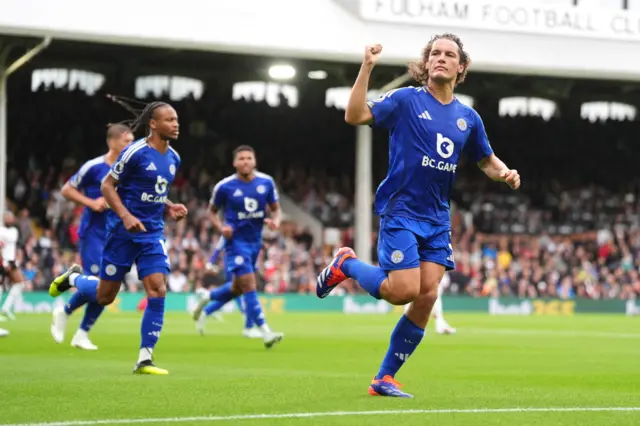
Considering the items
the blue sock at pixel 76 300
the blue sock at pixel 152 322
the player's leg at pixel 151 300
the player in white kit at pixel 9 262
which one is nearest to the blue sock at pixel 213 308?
the player in white kit at pixel 9 262

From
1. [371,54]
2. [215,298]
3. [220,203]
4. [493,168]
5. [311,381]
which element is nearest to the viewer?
[371,54]

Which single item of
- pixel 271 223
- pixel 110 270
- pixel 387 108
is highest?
pixel 387 108

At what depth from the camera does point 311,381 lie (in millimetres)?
10047

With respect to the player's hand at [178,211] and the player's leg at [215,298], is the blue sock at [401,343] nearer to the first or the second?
the player's hand at [178,211]

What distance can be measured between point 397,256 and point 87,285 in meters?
5.15

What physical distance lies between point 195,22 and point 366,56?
22.3 metres

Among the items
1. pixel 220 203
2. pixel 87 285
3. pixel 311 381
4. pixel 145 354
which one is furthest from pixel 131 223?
pixel 220 203

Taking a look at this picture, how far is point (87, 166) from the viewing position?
46.4 ft

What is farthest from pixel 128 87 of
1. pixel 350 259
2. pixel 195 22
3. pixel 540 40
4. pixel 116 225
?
pixel 350 259

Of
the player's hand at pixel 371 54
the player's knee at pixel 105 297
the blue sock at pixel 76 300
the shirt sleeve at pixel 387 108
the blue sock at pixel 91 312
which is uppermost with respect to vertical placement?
the player's hand at pixel 371 54

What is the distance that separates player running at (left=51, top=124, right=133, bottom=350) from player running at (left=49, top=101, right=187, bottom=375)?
8.08ft

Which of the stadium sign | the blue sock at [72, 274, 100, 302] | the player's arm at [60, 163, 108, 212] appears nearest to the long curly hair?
the blue sock at [72, 274, 100, 302]

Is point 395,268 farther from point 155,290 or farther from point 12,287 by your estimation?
point 12,287

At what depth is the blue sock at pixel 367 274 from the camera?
8369 mm
